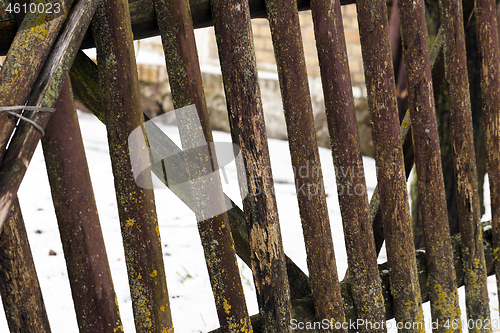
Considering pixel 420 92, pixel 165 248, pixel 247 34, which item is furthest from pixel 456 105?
pixel 165 248

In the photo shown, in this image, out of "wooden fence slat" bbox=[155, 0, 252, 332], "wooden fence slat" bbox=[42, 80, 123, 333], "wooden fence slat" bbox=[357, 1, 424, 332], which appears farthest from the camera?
"wooden fence slat" bbox=[357, 1, 424, 332]

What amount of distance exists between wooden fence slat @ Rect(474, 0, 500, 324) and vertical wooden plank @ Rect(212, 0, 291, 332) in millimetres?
1080

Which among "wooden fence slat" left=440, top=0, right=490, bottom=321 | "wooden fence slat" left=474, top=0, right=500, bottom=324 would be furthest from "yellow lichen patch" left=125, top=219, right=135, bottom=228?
"wooden fence slat" left=474, top=0, right=500, bottom=324

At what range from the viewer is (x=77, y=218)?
1077 mm

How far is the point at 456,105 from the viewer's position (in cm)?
178

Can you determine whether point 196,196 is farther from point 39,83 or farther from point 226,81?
point 39,83

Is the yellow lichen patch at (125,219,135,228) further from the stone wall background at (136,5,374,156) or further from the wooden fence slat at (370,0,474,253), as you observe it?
the stone wall background at (136,5,374,156)

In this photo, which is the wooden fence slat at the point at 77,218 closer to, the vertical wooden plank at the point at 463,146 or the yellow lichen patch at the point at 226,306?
the yellow lichen patch at the point at 226,306

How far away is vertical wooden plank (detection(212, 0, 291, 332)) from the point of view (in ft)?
4.08

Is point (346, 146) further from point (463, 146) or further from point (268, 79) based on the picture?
point (268, 79)

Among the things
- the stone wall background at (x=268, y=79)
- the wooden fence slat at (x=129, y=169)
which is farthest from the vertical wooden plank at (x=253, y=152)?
the stone wall background at (x=268, y=79)

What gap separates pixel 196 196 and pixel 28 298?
48cm

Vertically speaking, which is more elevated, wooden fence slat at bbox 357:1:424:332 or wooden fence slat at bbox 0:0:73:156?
wooden fence slat at bbox 0:0:73:156

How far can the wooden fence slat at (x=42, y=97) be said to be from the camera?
0.92 metres
